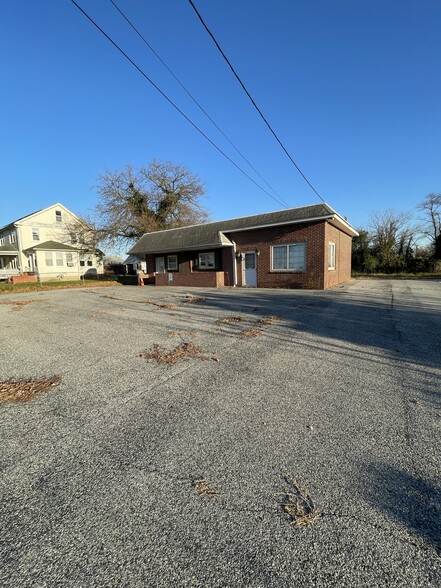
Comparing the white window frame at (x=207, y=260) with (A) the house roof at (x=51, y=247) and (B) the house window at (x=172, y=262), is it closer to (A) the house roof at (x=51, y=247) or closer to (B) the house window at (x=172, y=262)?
(B) the house window at (x=172, y=262)

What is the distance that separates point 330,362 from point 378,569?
10.0 ft

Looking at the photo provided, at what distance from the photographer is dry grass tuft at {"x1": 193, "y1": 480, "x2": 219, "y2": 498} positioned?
75.1 inches

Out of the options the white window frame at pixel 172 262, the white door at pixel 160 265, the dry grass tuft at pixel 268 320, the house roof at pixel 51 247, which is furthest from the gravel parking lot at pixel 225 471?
the house roof at pixel 51 247

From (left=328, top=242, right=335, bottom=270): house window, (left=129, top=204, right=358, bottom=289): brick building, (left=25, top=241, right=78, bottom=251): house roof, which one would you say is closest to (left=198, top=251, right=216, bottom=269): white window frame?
(left=129, top=204, right=358, bottom=289): brick building

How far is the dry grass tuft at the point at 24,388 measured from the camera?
342cm

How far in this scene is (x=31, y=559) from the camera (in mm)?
1506

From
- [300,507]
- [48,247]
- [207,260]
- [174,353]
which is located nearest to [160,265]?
[207,260]

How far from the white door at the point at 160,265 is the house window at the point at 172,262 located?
69 cm

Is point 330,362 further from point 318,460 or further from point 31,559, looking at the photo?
point 31,559

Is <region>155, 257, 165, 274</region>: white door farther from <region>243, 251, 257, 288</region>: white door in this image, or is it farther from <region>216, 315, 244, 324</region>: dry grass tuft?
<region>216, 315, 244, 324</region>: dry grass tuft

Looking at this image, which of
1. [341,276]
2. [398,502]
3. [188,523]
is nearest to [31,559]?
[188,523]

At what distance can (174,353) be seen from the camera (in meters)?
4.94

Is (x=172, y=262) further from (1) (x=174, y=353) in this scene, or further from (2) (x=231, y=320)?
(1) (x=174, y=353)

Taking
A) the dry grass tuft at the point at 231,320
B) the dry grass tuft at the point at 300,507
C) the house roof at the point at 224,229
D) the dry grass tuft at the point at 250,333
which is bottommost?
the dry grass tuft at the point at 300,507
